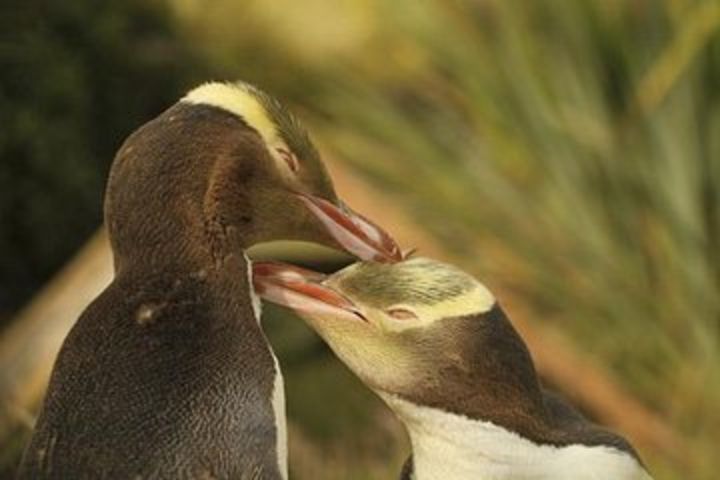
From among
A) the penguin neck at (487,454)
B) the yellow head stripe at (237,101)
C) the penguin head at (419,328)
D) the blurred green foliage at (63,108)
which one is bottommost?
the blurred green foliage at (63,108)

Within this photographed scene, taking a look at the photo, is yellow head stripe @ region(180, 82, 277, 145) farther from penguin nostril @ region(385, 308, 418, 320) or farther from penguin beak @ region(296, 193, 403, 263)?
penguin nostril @ region(385, 308, 418, 320)

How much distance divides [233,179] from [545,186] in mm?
2638

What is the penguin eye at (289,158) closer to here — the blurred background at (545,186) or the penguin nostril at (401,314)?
the penguin nostril at (401,314)

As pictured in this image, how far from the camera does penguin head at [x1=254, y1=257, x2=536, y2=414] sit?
1706 millimetres

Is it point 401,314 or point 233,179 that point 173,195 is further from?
point 401,314

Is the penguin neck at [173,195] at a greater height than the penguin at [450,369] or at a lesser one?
greater

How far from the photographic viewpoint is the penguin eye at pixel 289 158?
161 centimetres

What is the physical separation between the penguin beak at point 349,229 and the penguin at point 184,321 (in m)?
0.03

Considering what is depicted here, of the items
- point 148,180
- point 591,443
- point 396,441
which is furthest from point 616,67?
point 148,180

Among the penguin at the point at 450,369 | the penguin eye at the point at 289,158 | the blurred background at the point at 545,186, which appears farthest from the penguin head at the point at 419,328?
the blurred background at the point at 545,186

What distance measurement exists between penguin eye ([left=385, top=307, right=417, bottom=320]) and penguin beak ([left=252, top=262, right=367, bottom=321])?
26mm

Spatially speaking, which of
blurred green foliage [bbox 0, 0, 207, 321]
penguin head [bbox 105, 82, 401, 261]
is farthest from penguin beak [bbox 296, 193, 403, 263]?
blurred green foliage [bbox 0, 0, 207, 321]

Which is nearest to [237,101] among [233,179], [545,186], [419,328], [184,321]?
[233,179]

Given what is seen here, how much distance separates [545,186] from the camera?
13.7 feet
